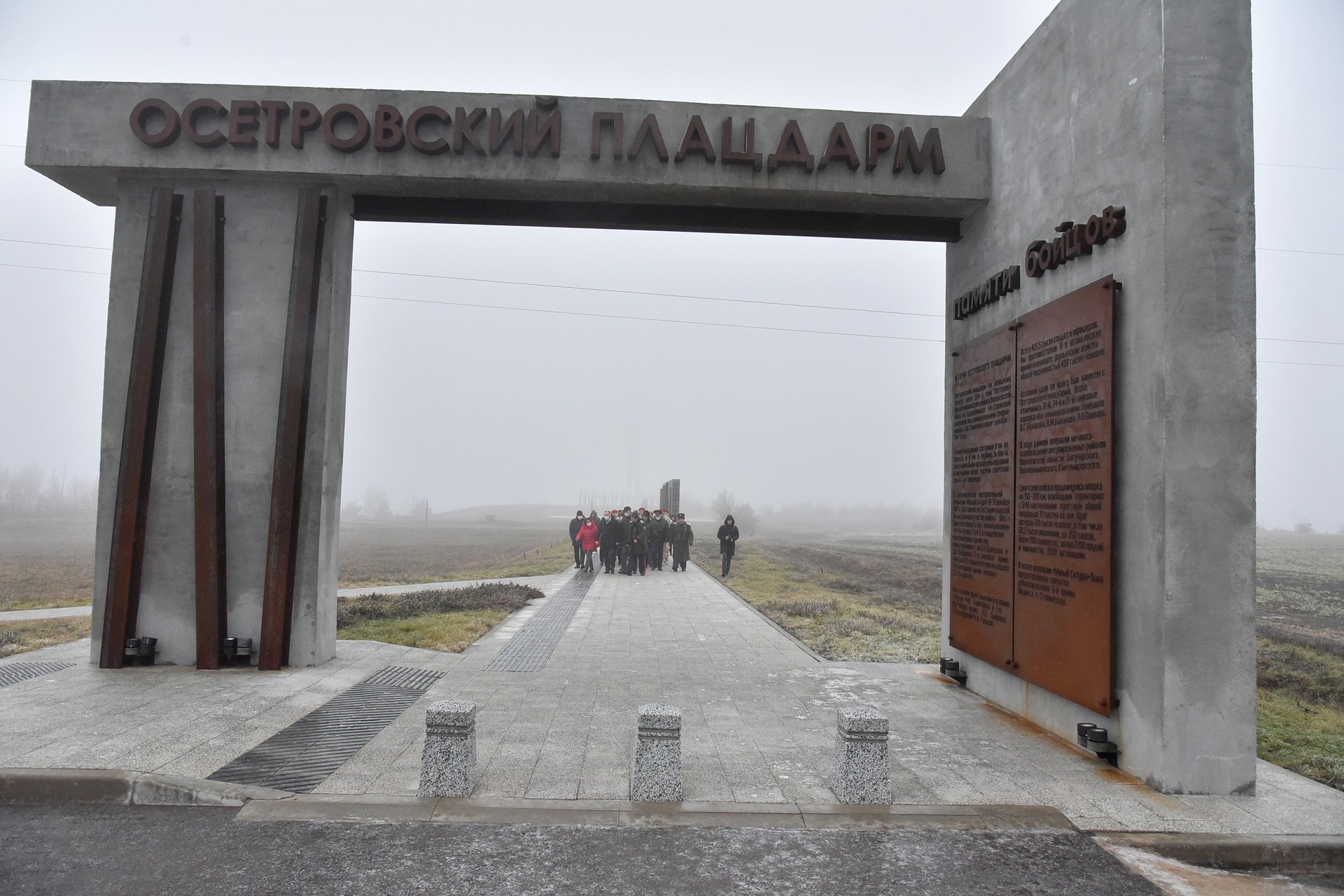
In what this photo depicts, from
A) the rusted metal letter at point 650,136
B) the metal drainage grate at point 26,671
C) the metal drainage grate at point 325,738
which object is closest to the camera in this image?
the metal drainage grate at point 325,738

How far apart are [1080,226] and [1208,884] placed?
490cm

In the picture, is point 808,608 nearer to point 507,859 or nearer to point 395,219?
point 395,219

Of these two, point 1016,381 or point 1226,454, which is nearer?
point 1226,454

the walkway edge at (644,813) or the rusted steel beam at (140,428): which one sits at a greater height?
the rusted steel beam at (140,428)

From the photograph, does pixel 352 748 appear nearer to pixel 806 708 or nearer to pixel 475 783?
pixel 475 783

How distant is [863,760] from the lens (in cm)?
555

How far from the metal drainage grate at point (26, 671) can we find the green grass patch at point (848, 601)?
9048mm

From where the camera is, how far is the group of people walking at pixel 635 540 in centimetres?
2433

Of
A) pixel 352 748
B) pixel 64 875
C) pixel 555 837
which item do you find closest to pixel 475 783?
pixel 555 837

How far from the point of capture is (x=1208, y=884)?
4598 mm

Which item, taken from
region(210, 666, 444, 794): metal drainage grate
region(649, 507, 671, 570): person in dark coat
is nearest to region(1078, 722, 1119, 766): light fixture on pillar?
region(210, 666, 444, 794): metal drainage grate

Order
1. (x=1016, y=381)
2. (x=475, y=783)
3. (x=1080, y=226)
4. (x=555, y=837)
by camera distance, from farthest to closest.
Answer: (x=1016, y=381) < (x=1080, y=226) < (x=475, y=783) < (x=555, y=837)

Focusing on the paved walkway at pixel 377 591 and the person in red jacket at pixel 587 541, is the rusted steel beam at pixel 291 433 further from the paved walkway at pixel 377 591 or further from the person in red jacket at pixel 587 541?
the person in red jacket at pixel 587 541

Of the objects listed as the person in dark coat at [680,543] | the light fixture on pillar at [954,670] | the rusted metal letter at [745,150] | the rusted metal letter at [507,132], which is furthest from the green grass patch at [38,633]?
the person in dark coat at [680,543]
